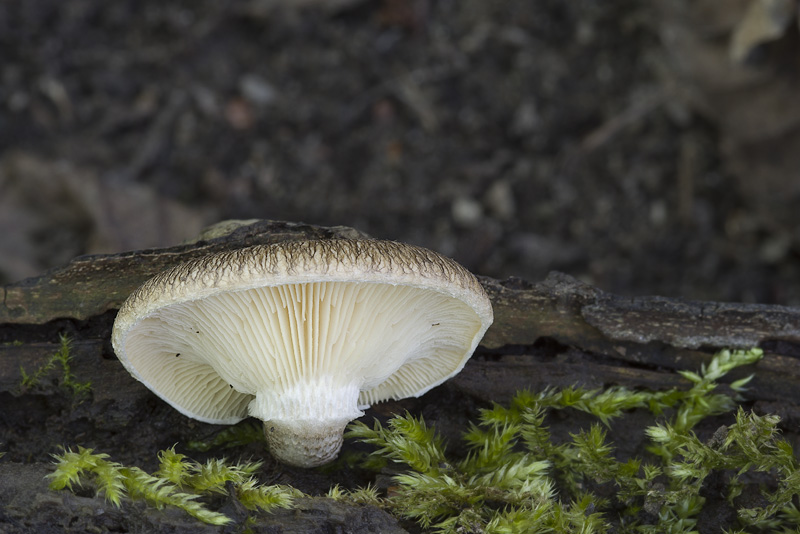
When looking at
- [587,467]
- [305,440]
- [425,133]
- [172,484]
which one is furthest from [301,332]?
[425,133]

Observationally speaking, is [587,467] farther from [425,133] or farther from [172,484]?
[425,133]

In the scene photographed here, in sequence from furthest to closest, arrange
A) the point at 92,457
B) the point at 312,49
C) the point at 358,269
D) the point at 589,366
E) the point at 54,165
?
1. the point at 312,49
2. the point at 54,165
3. the point at 589,366
4. the point at 92,457
5. the point at 358,269

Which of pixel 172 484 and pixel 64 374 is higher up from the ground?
pixel 64 374

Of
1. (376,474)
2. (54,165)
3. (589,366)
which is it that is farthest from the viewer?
(54,165)

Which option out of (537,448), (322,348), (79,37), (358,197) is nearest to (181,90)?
(79,37)

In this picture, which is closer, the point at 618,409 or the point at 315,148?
the point at 618,409

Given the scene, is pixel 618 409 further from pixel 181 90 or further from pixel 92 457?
pixel 181 90
